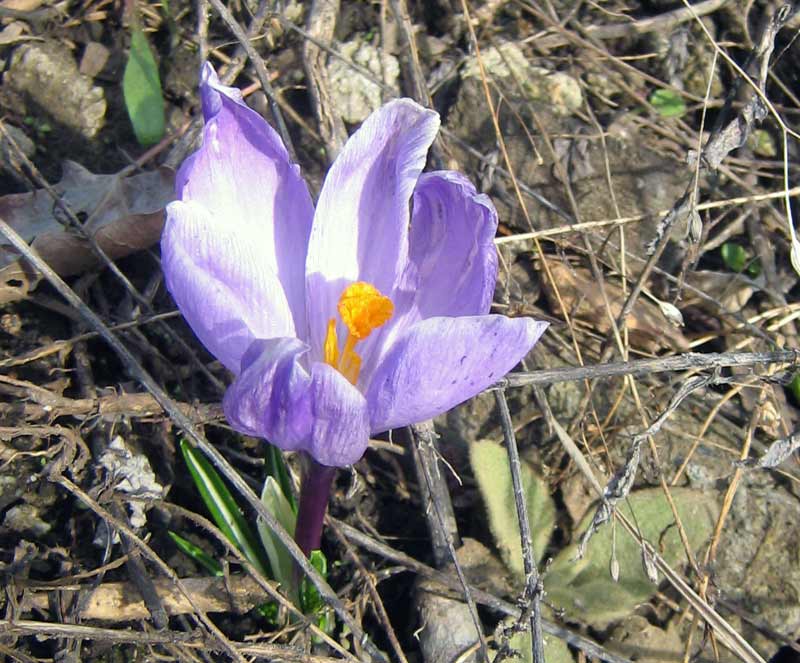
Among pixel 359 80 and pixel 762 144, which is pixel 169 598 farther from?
pixel 762 144

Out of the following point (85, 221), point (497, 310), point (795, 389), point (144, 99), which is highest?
point (144, 99)

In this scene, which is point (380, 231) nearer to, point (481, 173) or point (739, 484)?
point (481, 173)

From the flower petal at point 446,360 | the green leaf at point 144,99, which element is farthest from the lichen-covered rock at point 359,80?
the flower petal at point 446,360

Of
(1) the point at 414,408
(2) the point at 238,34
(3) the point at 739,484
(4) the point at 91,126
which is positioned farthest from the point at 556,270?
(4) the point at 91,126

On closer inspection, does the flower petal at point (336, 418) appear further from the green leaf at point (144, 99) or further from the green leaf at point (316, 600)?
the green leaf at point (144, 99)

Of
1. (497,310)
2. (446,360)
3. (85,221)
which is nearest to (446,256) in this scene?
(446,360)

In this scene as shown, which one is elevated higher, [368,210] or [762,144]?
[368,210]

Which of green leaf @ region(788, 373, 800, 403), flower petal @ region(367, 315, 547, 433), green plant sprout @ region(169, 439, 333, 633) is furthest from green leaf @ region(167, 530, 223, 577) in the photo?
green leaf @ region(788, 373, 800, 403)

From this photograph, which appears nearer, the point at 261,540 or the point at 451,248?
the point at 451,248
